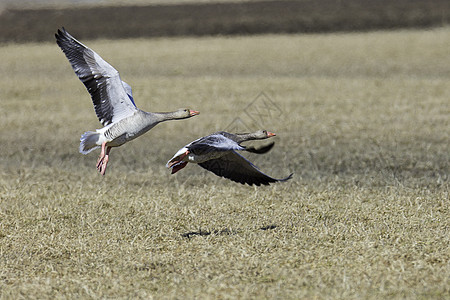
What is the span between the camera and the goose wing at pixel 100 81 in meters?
6.73

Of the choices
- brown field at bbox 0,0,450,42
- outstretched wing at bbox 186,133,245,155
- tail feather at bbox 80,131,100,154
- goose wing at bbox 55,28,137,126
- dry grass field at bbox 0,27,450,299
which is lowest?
brown field at bbox 0,0,450,42

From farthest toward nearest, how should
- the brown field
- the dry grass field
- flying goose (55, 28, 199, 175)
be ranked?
1. the brown field
2. flying goose (55, 28, 199, 175)
3. the dry grass field

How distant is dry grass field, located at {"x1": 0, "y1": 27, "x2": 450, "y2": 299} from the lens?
516cm

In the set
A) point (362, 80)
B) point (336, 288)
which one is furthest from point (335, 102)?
point (336, 288)

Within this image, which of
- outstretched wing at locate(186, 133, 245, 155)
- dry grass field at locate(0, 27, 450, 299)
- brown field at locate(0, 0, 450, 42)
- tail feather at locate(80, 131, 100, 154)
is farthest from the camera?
brown field at locate(0, 0, 450, 42)

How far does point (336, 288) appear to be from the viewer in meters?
4.89

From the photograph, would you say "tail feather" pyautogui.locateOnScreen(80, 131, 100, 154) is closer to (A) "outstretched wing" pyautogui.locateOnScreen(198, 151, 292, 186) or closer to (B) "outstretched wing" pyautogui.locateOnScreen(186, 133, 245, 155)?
(A) "outstretched wing" pyautogui.locateOnScreen(198, 151, 292, 186)

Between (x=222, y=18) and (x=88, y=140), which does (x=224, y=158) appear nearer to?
(x=88, y=140)

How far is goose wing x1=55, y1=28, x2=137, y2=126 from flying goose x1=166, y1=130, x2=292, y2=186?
757 mm

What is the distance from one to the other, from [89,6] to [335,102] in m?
15.9

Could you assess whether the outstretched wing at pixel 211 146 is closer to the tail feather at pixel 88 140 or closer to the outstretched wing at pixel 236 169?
the outstretched wing at pixel 236 169

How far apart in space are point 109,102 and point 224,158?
1.24 m

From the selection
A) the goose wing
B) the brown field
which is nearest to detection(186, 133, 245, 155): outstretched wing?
the goose wing

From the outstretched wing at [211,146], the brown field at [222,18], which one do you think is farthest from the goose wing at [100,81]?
the brown field at [222,18]
